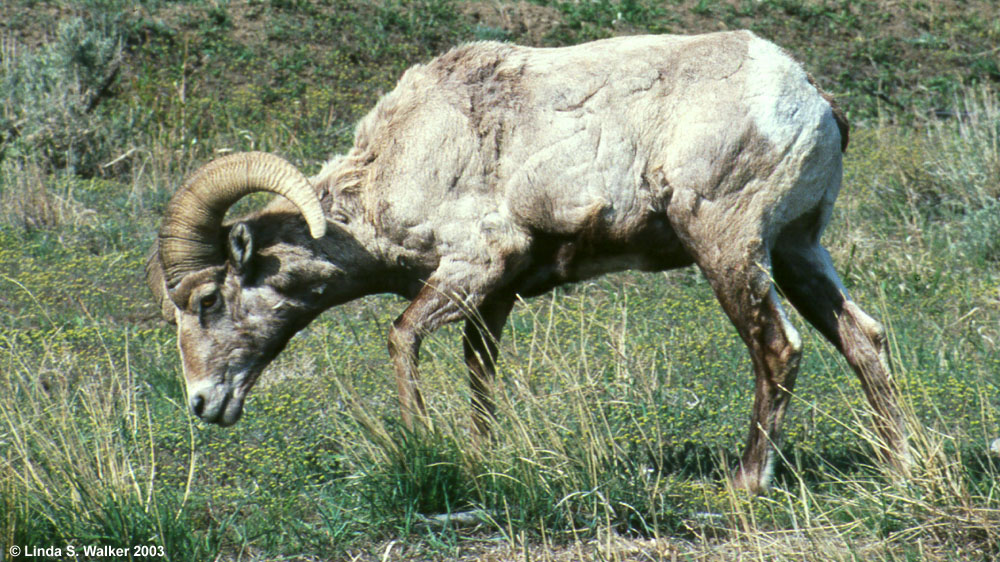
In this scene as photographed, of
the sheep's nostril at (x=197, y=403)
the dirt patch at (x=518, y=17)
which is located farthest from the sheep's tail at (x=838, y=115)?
the dirt patch at (x=518, y=17)

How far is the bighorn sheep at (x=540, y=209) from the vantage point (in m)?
5.04

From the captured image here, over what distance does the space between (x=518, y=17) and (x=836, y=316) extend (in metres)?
8.05

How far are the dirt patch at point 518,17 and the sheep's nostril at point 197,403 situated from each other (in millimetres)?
7565

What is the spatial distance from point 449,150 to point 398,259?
580 mm

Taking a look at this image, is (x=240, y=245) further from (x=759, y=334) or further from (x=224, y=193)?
(x=759, y=334)

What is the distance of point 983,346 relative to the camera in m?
6.94

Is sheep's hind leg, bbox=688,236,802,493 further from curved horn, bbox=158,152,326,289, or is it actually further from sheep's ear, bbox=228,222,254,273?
sheep's ear, bbox=228,222,254,273

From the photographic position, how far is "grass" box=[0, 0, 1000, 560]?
167 inches

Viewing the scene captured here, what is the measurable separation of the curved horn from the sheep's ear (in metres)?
0.10

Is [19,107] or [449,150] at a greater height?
[449,150]

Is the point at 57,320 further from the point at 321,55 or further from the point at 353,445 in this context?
the point at 321,55

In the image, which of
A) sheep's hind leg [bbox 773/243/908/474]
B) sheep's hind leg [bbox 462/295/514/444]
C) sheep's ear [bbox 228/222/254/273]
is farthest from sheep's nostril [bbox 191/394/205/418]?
sheep's hind leg [bbox 773/243/908/474]

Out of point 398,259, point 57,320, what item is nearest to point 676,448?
point 398,259

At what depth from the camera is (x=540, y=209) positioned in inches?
204
